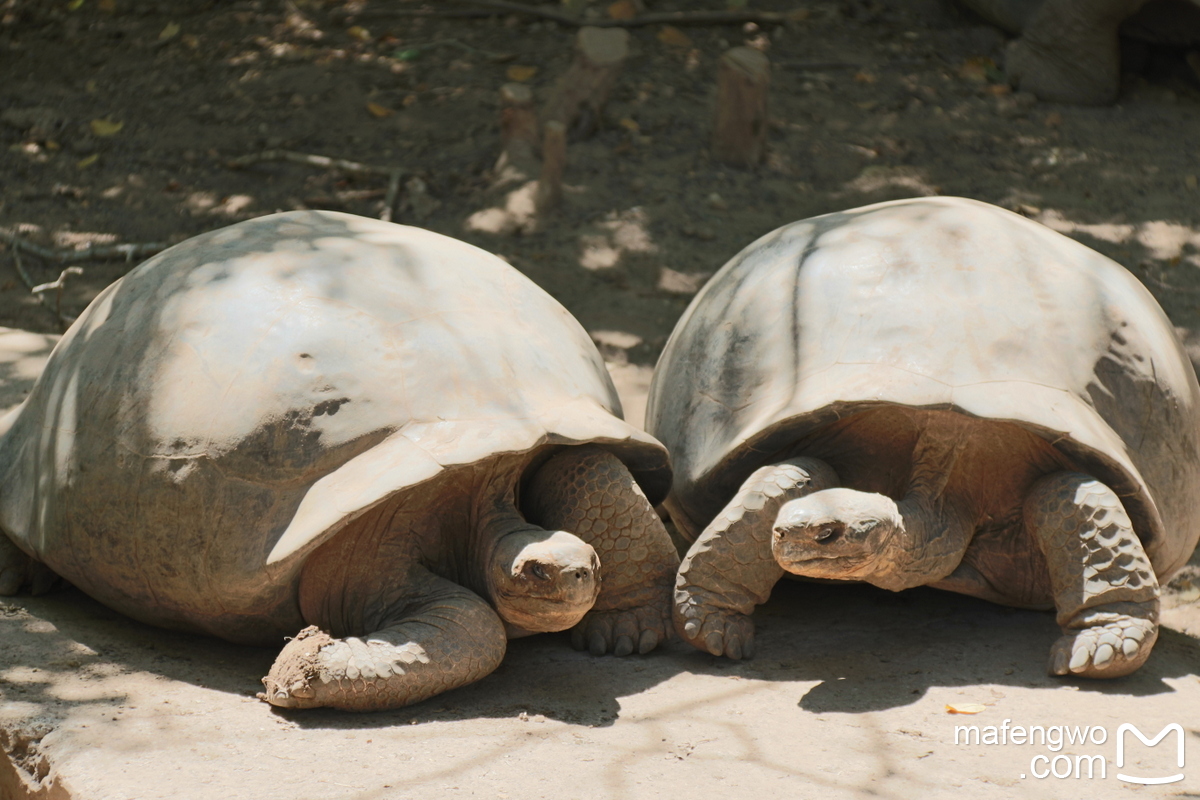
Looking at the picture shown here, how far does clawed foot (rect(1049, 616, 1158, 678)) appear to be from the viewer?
3029 mm

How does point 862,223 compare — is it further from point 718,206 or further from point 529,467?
point 718,206

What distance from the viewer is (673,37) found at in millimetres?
8266

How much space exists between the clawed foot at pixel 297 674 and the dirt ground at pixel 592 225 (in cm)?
5

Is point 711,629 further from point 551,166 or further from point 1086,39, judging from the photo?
point 1086,39

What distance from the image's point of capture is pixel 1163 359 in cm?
353

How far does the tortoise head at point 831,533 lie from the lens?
2898 millimetres

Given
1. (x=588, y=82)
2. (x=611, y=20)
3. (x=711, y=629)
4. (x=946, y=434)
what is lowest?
(x=711, y=629)

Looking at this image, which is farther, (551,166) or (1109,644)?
(551,166)

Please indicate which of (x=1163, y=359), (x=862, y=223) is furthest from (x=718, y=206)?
(x=1163, y=359)

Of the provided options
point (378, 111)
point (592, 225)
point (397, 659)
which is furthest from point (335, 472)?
point (378, 111)

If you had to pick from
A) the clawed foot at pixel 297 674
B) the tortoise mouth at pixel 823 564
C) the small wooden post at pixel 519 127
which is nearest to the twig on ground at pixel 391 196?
the small wooden post at pixel 519 127

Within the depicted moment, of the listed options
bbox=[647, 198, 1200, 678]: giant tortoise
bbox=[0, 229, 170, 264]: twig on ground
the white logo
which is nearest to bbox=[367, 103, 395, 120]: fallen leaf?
bbox=[0, 229, 170, 264]: twig on ground

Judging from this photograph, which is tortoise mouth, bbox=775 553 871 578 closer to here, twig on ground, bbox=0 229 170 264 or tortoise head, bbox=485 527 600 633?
tortoise head, bbox=485 527 600 633

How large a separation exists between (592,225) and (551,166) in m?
0.39
